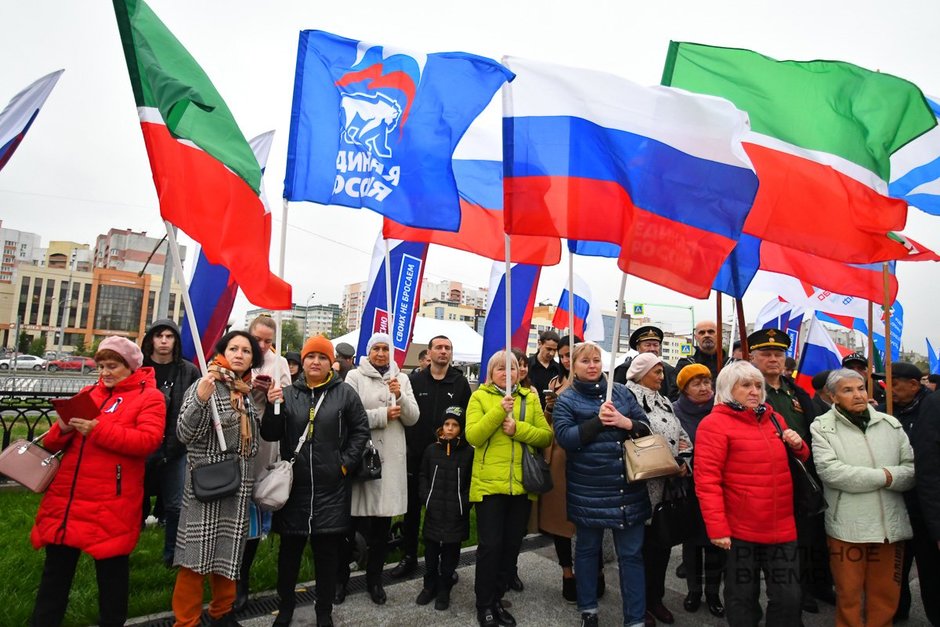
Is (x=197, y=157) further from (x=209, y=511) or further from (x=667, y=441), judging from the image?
(x=667, y=441)

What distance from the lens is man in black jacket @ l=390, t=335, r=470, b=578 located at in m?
5.09

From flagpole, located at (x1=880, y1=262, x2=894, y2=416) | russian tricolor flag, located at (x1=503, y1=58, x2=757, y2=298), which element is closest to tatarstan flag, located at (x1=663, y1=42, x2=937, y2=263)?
flagpole, located at (x1=880, y1=262, x2=894, y2=416)

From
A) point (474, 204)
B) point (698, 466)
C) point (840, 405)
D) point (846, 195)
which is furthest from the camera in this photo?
point (474, 204)

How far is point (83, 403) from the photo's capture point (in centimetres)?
322

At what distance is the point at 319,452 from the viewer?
3865 millimetres

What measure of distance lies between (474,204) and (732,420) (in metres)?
3.11

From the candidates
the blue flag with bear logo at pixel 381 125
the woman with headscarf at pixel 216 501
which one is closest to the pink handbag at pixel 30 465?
the woman with headscarf at pixel 216 501

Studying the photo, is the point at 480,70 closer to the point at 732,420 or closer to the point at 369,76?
the point at 369,76

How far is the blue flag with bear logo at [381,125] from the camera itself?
4.37m

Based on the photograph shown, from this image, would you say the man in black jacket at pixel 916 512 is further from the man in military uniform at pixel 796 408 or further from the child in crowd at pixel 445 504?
the child in crowd at pixel 445 504

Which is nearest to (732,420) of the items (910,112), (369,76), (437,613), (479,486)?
(479,486)

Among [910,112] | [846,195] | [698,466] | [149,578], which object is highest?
[910,112]

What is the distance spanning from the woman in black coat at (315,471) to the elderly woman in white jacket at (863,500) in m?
3.28

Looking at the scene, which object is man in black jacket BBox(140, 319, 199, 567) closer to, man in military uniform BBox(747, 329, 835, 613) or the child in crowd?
the child in crowd
